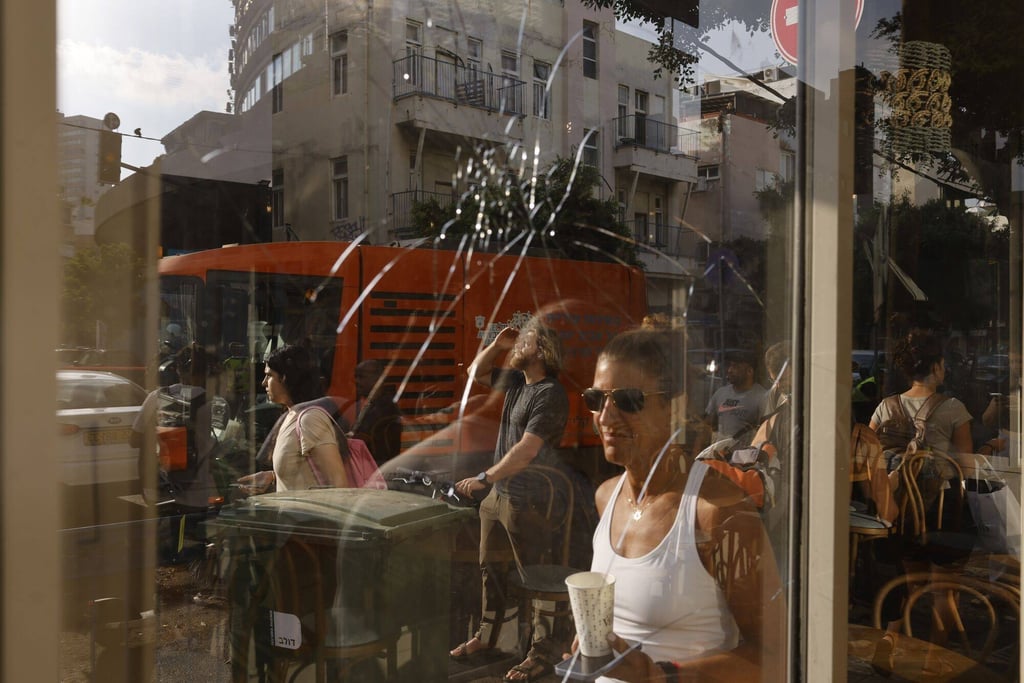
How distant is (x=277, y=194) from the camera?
2.04 metres

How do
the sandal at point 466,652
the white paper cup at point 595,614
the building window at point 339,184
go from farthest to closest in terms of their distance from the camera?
the sandal at point 466,652 < the building window at point 339,184 < the white paper cup at point 595,614

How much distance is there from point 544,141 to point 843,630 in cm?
149

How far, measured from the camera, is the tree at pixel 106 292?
126 centimetres

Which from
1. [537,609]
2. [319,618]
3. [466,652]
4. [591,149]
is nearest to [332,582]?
[319,618]

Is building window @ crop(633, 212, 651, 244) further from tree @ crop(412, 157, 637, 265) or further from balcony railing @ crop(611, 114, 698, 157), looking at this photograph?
balcony railing @ crop(611, 114, 698, 157)

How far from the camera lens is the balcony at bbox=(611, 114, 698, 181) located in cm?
209

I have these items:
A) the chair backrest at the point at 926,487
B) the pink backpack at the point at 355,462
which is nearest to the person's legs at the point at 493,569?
the pink backpack at the point at 355,462

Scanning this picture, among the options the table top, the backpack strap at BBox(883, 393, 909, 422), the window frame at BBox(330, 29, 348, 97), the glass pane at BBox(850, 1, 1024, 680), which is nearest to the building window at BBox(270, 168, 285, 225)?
the window frame at BBox(330, 29, 348, 97)

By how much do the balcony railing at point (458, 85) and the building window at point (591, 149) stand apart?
230mm

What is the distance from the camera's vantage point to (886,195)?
2883mm

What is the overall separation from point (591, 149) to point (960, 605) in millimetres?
1893

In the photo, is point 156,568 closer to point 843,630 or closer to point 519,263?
point 519,263

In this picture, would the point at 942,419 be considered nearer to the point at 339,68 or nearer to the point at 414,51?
the point at 414,51

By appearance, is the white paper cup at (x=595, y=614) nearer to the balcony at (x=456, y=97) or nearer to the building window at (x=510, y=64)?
the balcony at (x=456, y=97)
